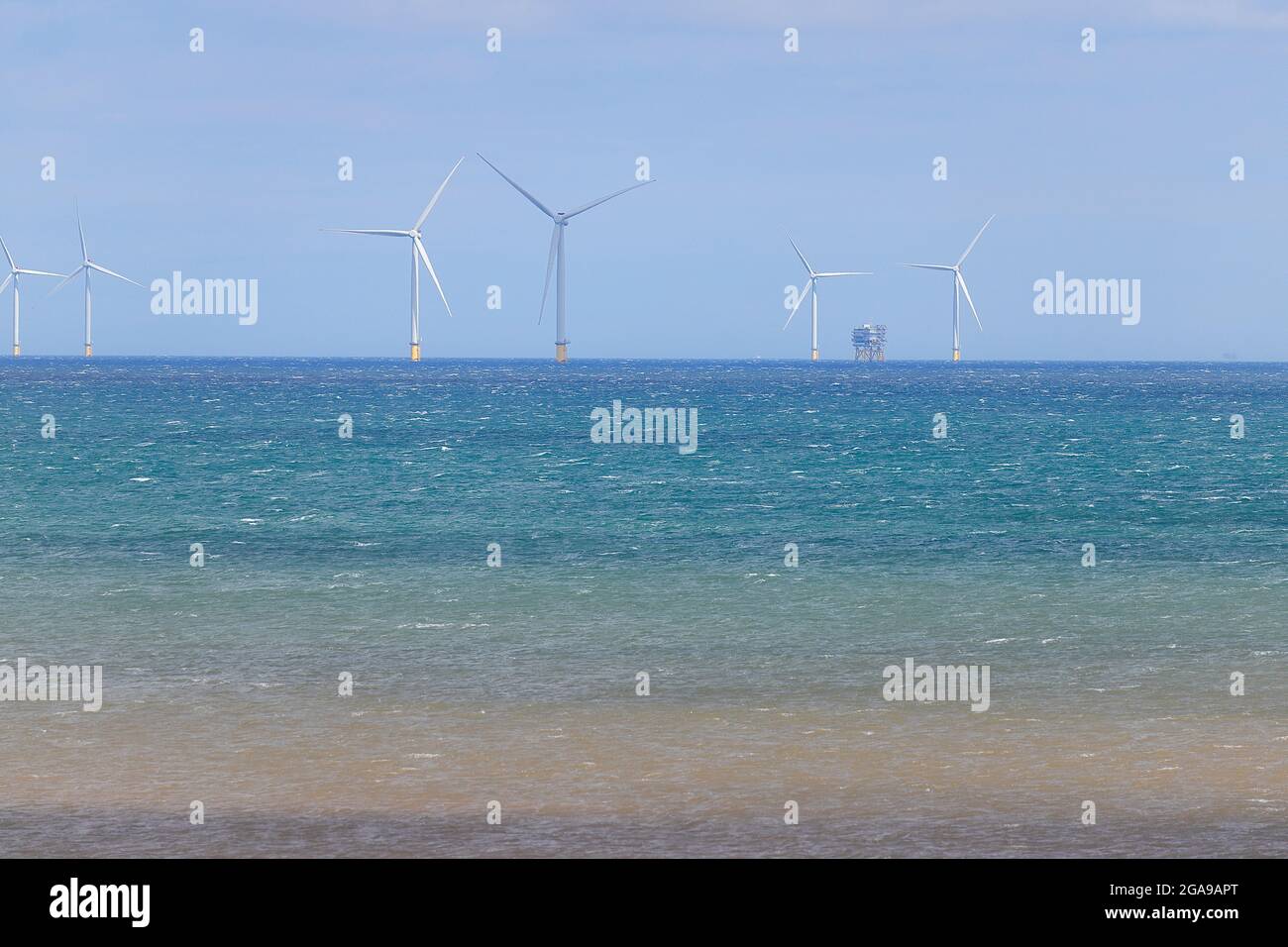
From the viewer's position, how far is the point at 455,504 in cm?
7188

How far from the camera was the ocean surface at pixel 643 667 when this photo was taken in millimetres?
17672

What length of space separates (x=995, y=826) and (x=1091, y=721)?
6.98 m

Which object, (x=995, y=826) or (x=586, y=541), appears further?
(x=586, y=541)

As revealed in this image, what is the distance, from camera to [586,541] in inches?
2189

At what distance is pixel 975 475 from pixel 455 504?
32380mm

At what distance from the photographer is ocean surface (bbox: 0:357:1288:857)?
17672 millimetres

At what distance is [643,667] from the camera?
96.1 feet
